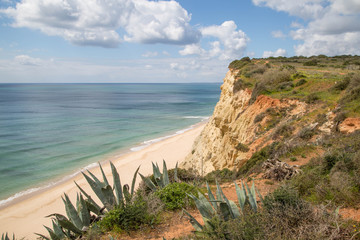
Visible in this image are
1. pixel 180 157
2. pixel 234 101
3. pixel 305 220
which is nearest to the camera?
pixel 305 220

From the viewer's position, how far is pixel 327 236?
3277 mm

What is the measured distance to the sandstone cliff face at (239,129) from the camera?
40.4 ft

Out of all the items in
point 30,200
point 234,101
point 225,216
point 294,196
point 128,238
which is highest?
point 234,101

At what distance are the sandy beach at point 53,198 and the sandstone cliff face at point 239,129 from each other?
519cm

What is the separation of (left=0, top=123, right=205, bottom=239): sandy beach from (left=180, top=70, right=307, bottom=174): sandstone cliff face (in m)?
5.19

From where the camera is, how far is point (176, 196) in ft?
19.3

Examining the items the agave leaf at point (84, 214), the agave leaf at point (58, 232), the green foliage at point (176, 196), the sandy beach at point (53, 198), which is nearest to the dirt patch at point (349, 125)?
the green foliage at point (176, 196)

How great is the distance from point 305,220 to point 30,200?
18106 mm

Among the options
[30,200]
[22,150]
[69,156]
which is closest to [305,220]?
[30,200]

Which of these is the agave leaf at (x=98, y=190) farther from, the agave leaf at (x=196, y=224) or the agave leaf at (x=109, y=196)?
the agave leaf at (x=196, y=224)

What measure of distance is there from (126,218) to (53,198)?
14103 millimetres

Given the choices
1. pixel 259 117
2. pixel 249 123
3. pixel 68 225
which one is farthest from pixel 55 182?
pixel 259 117

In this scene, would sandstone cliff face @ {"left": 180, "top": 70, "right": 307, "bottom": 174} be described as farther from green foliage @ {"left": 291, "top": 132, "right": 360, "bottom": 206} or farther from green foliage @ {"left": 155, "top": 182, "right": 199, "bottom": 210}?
green foliage @ {"left": 155, "top": 182, "right": 199, "bottom": 210}

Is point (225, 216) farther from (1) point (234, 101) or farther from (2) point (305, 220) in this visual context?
(1) point (234, 101)
